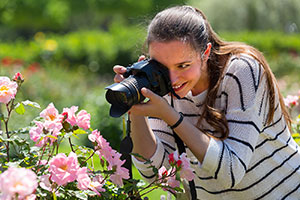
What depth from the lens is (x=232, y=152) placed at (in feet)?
5.74

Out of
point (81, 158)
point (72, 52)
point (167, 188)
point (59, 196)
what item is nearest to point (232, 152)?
point (167, 188)

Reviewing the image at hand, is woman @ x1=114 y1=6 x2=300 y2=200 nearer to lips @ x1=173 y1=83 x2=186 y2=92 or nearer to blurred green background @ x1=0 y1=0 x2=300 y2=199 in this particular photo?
lips @ x1=173 y1=83 x2=186 y2=92

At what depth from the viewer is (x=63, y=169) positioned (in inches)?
51.2

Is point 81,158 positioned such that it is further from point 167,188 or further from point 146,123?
point 146,123

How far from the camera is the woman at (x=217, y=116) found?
5.61 feet

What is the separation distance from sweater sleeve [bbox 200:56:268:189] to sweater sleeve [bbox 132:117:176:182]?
25 cm

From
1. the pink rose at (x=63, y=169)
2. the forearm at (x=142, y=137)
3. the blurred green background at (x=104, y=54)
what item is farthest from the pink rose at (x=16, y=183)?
the blurred green background at (x=104, y=54)

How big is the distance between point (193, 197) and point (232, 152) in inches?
8.1

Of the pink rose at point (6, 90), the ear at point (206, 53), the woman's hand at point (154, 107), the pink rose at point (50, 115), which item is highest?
the pink rose at point (6, 90)

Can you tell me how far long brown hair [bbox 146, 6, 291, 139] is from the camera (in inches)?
70.2

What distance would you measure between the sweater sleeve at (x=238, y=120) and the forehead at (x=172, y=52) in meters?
0.23

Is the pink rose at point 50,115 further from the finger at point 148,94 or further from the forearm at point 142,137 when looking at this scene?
the forearm at point 142,137

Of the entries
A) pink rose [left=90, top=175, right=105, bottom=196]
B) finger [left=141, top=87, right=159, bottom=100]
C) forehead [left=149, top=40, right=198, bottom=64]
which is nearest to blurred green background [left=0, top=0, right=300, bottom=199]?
forehead [left=149, top=40, right=198, bottom=64]

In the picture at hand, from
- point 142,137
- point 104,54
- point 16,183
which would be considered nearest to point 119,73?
point 142,137
